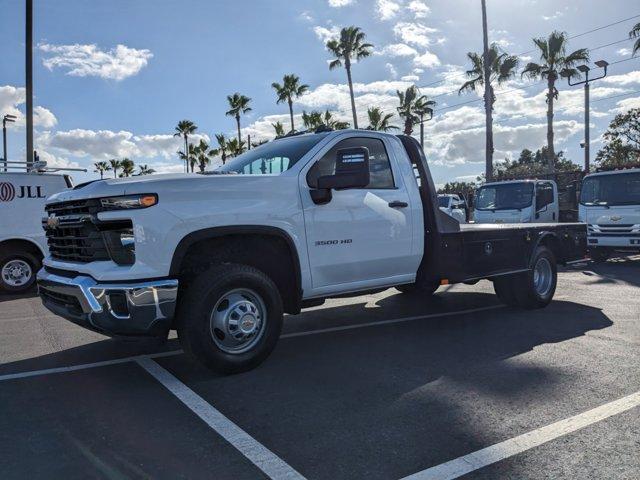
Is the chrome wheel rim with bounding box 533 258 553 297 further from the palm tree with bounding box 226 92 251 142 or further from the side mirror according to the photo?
the palm tree with bounding box 226 92 251 142

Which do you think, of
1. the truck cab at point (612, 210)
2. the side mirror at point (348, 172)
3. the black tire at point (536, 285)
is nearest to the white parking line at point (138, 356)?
the black tire at point (536, 285)

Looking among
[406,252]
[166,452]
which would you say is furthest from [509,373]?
[166,452]

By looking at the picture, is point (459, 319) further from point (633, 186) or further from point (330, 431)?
point (633, 186)

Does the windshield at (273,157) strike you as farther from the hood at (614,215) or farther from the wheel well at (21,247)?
the hood at (614,215)

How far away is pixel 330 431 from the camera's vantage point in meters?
3.36

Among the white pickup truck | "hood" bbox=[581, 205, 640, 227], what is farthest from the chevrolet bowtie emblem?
"hood" bbox=[581, 205, 640, 227]

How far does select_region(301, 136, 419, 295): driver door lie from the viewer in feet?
15.9

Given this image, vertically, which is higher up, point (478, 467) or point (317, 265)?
point (317, 265)

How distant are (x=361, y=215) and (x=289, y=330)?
6.05 ft

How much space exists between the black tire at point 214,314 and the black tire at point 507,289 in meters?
3.77

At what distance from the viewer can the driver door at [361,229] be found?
15.9ft

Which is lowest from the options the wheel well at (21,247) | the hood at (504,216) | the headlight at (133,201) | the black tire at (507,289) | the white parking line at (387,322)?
the white parking line at (387,322)

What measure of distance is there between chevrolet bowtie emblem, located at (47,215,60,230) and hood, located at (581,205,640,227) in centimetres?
1194

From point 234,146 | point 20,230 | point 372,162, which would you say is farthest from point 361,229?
point 234,146
